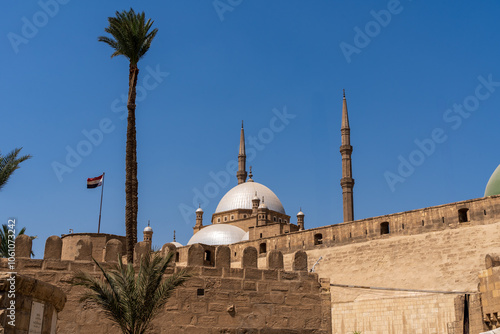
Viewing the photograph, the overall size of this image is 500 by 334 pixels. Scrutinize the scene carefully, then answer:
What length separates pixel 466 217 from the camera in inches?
930

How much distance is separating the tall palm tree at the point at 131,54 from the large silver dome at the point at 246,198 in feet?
96.1

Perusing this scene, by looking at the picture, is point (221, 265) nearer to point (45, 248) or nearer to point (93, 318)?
point (93, 318)

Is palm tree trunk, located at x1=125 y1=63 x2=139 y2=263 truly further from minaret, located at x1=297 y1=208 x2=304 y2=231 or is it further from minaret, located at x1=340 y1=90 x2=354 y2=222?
minaret, located at x1=297 y1=208 x2=304 y2=231

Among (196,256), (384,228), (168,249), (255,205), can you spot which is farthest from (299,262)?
(255,205)

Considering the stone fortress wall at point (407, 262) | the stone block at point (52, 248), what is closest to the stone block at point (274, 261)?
the stone block at point (52, 248)

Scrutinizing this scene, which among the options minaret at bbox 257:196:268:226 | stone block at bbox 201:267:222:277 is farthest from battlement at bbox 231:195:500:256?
stone block at bbox 201:267:222:277

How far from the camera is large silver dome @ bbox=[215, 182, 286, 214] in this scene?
4406 centimetres

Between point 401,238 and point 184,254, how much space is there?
11.3 metres

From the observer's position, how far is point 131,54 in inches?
582

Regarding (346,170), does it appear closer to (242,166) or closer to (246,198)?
(246,198)

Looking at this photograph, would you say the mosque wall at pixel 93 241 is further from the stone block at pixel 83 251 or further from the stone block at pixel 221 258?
the stone block at pixel 221 258

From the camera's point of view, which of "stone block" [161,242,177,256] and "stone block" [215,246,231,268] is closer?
"stone block" [161,242,177,256]

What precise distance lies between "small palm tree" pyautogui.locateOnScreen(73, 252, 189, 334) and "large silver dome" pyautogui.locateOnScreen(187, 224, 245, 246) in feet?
96.9

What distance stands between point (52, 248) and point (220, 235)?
30304 millimetres
